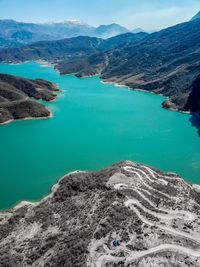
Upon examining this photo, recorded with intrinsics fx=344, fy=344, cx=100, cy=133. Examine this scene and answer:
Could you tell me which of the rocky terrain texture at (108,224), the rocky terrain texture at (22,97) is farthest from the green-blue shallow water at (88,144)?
the rocky terrain texture at (108,224)

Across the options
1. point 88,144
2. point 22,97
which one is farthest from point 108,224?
point 22,97

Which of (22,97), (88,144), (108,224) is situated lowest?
(108,224)

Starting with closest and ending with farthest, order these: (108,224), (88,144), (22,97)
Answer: (108,224), (88,144), (22,97)

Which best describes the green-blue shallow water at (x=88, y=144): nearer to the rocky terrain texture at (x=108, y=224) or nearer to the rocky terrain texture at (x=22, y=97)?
the rocky terrain texture at (x=22, y=97)

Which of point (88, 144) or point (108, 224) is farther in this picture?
point (88, 144)

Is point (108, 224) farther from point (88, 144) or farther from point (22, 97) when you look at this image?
point (22, 97)

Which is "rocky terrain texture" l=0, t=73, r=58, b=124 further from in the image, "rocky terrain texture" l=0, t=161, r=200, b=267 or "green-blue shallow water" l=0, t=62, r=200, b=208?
"rocky terrain texture" l=0, t=161, r=200, b=267

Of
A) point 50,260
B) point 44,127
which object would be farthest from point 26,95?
point 50,260
